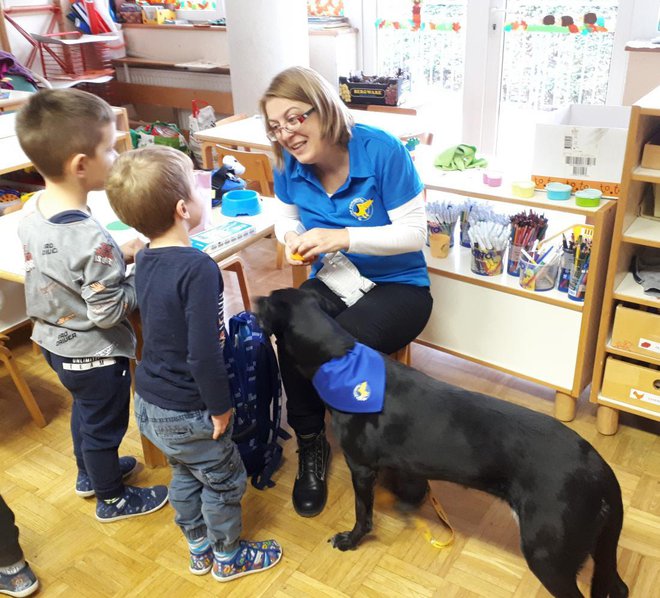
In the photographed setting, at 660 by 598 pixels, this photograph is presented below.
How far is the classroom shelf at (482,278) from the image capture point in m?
2.01

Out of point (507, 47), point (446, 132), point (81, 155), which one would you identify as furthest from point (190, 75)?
point (81, 155)

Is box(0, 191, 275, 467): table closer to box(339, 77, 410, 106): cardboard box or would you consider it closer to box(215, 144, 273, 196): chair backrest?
box(215, 144, 273, 196): chair backrest

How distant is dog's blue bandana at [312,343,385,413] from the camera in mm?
1452

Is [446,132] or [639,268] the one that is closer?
[639,268]

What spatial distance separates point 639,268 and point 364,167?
35.3 inches

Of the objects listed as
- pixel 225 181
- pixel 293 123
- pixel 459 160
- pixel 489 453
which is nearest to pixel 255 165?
pixel 225 181

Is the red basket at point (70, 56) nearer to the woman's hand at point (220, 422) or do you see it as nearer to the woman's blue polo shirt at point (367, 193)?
the woman's blue polo shirt at point (367, 193)

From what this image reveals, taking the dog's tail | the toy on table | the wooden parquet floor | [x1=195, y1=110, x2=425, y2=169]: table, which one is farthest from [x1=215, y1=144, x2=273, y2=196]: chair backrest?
the dog's tail

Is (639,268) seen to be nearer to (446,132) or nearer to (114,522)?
(114,522)

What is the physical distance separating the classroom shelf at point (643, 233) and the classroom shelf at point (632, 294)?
14 centimetres

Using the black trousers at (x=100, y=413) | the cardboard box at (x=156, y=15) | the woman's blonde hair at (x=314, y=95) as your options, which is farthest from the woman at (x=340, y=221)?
the cardboard box at (x=156, y=15)

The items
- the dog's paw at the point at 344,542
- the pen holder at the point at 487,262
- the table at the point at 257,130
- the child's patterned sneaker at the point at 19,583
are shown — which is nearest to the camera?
the child's patterned sneaker at the point at 19,583

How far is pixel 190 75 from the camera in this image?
487 cm

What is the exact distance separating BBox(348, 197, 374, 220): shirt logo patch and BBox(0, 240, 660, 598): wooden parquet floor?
75 cm
